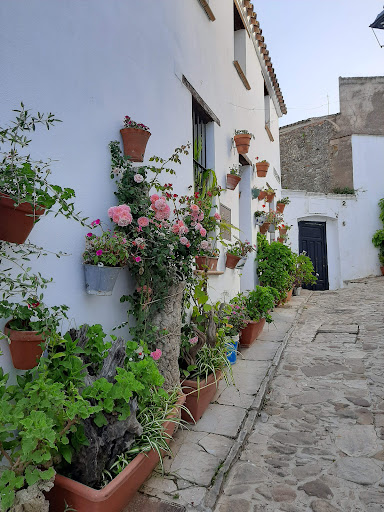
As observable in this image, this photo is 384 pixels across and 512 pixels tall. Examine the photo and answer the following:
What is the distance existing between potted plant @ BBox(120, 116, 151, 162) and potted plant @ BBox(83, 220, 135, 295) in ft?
2.55

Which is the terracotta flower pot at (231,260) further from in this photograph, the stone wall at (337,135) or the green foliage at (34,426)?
the stone wall at (337,135)

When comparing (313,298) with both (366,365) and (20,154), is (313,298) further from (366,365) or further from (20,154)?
(20,154)

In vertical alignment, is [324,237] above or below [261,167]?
below

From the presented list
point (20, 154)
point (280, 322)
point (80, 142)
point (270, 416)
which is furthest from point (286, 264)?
point (20, 154)

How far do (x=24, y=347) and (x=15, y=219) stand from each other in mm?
672

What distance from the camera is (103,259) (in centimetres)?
251

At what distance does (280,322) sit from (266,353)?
85.7 inches

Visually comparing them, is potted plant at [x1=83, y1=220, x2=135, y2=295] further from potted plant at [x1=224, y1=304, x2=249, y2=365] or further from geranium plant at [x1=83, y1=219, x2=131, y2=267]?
potted plant at [x1=224, y1=304, x2=249, y2=365]

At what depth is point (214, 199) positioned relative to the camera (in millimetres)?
5332

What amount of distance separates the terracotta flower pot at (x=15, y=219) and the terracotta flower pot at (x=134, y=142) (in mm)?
1370

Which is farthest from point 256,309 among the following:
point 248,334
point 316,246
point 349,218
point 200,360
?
point 349,218

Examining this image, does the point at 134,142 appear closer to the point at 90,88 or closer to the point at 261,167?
the point at 90,88

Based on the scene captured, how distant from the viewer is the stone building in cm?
1374

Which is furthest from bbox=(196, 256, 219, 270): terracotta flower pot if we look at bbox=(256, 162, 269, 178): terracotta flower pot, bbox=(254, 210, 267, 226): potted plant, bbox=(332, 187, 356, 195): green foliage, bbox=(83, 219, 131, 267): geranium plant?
bbox=(332, 187, 356, 195): green foliage
